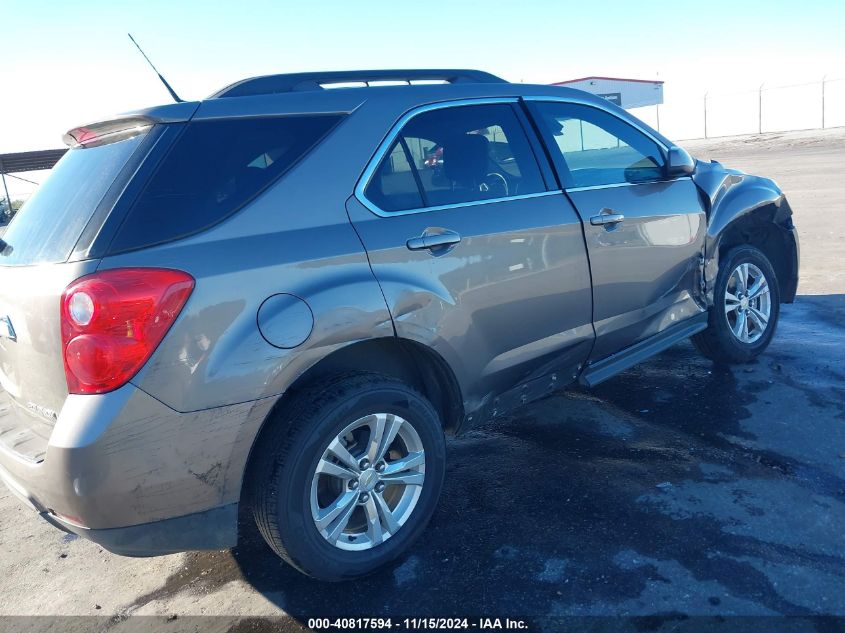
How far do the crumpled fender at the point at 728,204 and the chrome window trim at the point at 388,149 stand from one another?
1.43 meters

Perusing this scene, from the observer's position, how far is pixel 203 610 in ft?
9.35

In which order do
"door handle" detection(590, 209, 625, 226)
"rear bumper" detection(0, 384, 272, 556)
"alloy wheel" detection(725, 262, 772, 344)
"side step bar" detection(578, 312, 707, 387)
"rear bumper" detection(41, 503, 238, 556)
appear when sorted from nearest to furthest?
1. "rear bumper" detection(0, 384, 272, 556)
2. "rear bumper" detection(41, 503, 238, 556)
3. "door handle" detection(590, 209, 625, 226)
4. "side step bar" detection(578, 312, 707, 387)
5. "alloy wheel" detection(725, 262, 772, 344)

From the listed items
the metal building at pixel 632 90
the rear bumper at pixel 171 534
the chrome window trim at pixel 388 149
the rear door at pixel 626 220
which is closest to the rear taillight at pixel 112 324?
the rear bumper at pixel 171 534

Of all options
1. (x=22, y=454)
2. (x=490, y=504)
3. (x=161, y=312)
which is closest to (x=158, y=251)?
(x=161, y=312)

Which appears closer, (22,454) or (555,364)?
(22,454)

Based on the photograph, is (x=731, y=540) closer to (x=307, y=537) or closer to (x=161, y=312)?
(x=307, y=537)

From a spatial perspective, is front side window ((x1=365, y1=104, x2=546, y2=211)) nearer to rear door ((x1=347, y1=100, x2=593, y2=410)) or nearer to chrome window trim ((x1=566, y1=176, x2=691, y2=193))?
rear door ((x1=347, y1=100, x2=593, y2=410))

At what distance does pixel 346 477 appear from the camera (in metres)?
2.80

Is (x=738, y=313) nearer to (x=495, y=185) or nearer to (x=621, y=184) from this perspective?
(x=621, y=184)

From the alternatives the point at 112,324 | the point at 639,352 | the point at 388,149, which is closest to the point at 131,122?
the point at 112,324

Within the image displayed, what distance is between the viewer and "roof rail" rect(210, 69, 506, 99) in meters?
2.95

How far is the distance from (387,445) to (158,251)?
1169 millimetres

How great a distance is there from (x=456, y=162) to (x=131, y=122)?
1393mm

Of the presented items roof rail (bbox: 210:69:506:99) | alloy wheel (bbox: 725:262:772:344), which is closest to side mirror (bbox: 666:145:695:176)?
alloy wheel (bbox: 725:262:772:344)
